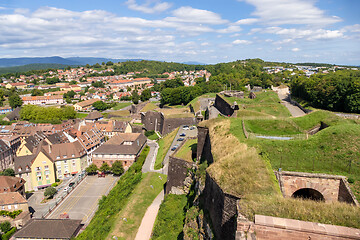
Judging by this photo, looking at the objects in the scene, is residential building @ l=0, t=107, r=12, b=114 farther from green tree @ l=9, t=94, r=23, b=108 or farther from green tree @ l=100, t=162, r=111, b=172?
green tree @ l=100, t=162, r=111, b=172

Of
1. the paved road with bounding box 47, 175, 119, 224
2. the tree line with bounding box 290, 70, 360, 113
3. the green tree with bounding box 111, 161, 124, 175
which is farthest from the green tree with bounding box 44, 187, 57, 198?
the tree line with bounding box 290, 70, 360, 113

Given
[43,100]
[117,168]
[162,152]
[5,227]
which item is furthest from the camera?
[43,100]

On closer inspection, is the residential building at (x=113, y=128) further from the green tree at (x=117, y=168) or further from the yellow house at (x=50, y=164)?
the green tree at (x=117, y=168)

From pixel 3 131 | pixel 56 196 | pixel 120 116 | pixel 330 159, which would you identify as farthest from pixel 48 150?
pixel 330 159

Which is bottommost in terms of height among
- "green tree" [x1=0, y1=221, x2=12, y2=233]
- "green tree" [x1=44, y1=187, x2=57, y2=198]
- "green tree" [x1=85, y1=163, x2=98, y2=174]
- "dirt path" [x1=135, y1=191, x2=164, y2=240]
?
"green tree" [x1=0, y1=221, x2=12, y2=233]

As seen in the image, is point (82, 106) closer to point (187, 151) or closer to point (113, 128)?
point (113, 128)

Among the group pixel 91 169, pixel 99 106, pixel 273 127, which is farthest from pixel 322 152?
pixel 99 106
